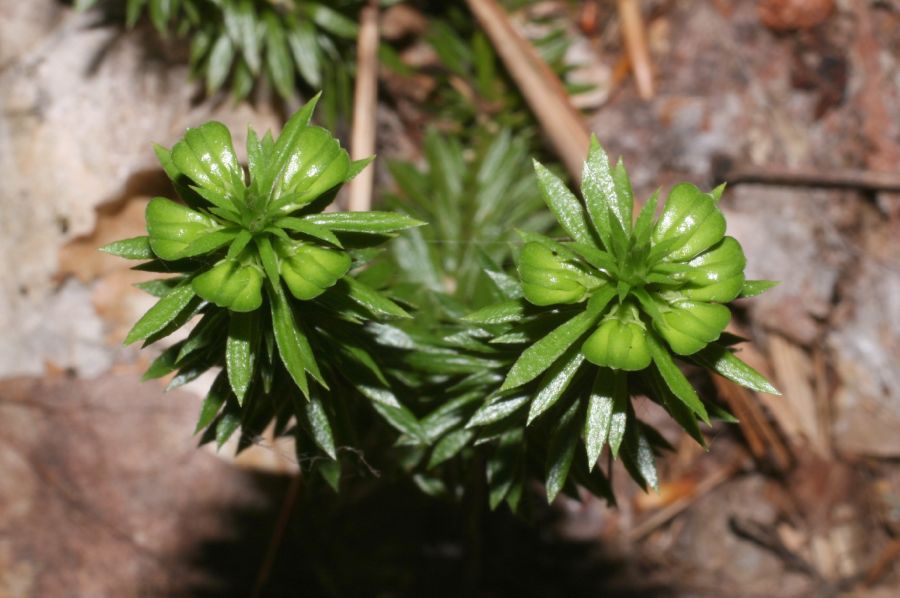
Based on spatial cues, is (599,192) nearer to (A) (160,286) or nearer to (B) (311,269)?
(B) (311,269)

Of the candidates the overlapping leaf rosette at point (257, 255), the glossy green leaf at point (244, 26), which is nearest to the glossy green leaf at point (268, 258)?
the overlapping leaf rosette at point (257, 255)

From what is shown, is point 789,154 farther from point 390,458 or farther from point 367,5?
point 390,458

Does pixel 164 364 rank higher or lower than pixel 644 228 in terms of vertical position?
lower

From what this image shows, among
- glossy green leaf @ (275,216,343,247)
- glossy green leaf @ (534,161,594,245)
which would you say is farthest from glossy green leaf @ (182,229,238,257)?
glossy green leaf @ (534,161,594,245)

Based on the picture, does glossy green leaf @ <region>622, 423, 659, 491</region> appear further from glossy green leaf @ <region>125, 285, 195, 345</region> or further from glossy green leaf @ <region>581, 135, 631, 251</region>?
glossy green leaf @ <region>125, 285, 195, 345</region>

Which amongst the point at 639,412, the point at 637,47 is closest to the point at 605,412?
the point at 639,412

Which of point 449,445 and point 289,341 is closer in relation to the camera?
point 289,341
